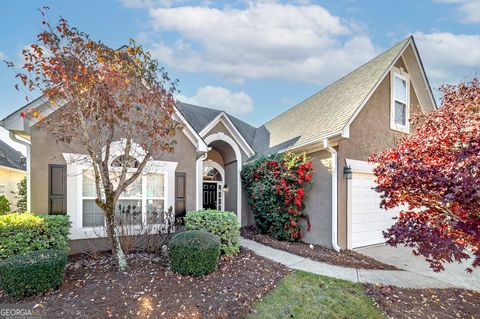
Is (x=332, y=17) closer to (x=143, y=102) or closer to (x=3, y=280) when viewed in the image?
(x=143, y=102)

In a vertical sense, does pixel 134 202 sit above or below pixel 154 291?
above

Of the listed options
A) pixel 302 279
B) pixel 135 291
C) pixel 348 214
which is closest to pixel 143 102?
pixel 135 291

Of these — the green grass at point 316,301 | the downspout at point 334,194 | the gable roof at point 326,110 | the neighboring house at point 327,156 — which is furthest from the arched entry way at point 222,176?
the green grass at point 316,301

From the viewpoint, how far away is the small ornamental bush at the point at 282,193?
9.43 metres

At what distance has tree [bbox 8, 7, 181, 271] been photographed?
5430mm

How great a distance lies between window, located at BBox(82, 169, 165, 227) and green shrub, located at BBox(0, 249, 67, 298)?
2.34 m

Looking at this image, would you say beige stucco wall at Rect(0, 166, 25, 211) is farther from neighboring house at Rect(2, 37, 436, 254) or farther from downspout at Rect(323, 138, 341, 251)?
downspout at Rect(323, 138, 341, 251)

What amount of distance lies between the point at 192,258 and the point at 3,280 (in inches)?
137

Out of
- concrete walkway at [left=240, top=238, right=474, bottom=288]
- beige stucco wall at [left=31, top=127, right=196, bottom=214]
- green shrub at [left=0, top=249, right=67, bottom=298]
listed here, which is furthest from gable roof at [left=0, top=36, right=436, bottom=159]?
concrete walkway at [left=240, top=238, right=474, bottom=288]

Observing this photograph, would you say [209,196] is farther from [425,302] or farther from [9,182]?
[9,182]

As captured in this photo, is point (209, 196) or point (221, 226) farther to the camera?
point (209, 196)

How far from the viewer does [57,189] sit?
712 cm

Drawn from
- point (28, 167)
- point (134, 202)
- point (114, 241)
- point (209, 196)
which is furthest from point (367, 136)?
point (28, 167)

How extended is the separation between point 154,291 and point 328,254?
560 cm
